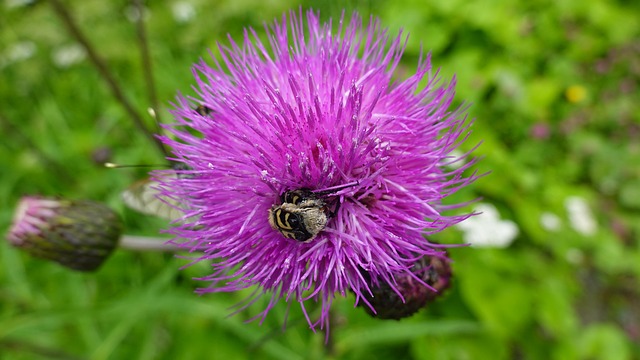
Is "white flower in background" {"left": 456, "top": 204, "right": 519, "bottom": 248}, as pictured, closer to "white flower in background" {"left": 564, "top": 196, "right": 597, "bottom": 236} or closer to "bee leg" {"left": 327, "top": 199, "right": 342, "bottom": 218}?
"white flower in background" {"left": 564, "top": 196, "right": 597, "bottom": 236}

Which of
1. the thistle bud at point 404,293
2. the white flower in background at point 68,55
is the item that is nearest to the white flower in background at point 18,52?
the white flower in background at point 68,55

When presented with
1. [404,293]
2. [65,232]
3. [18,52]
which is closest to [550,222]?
[404,293]

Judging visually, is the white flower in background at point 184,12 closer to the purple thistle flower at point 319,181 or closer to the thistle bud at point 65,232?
the thistle bud at point 65,232

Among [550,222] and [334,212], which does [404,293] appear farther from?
[550,222]

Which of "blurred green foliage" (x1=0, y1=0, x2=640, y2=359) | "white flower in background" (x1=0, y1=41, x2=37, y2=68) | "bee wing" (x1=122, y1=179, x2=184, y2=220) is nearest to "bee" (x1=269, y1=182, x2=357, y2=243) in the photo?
"bee wing" (x1=122, y1=179, x2=184, y2=220)

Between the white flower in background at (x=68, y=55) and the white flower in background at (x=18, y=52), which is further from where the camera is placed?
the white flower in background at (x=68, y=55)

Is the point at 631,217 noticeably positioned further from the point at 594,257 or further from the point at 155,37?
the point at 155,37
